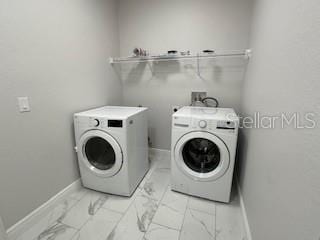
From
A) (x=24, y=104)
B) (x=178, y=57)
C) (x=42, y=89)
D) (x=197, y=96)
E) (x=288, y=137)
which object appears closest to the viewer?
(x=288, y=137)

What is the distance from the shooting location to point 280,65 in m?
0.87

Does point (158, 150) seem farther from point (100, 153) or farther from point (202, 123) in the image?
point (202, 123)

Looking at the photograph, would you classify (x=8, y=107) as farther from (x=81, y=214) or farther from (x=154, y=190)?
(x=154, y=190)

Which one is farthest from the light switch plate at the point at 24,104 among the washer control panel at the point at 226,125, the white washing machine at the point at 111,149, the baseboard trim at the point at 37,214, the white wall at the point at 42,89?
the washer control panel at the point at 226,125

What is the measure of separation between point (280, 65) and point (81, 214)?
6.20ft

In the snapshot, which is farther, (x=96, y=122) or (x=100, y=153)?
(x=100, y=153)

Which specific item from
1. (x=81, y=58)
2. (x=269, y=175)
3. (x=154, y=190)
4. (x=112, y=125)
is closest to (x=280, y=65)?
(x=269, y=175)

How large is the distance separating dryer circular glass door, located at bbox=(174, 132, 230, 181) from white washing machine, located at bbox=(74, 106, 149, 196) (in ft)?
1.50

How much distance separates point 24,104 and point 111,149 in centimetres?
81

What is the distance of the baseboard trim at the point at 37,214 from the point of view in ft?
3.92

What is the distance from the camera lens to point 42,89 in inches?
52.2

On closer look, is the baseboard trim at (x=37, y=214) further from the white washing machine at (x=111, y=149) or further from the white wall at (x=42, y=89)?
the white washing machine at (x=111, y=149)

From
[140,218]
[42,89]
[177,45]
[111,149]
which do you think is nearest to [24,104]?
[42,89]

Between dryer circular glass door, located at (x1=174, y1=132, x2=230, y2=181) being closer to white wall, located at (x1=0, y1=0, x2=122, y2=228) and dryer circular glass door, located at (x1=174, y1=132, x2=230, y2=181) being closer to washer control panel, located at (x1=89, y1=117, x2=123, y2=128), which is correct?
washer control panel, located at (x1=89, y1=117, x2=123, y2=128)
